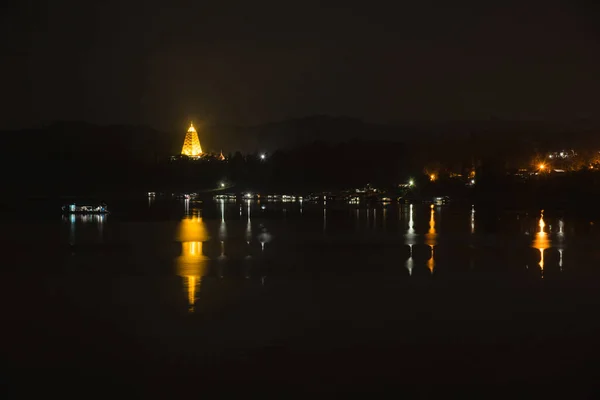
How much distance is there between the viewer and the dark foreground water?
8.89 meters

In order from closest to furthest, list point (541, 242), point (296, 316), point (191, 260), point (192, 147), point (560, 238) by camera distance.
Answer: point (296, 316) < point (191, 260) < point (541, 242) < point (560, 238) < point (192, 147)

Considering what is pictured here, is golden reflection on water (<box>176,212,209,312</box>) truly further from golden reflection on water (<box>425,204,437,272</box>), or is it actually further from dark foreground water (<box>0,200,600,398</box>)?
golden reflection on water (<box>425,204,437,272</box>)

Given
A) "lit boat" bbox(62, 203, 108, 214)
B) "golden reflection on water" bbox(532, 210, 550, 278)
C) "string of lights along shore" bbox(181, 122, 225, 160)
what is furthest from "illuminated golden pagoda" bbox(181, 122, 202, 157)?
"golden reflection on water" bbox(532, 210, 550, 278)

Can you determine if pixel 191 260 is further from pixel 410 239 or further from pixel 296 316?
pixel 410 239

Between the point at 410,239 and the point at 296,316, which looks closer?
the point at 296,316

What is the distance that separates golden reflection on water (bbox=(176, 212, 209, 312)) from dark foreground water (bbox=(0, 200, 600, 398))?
88 millimetres

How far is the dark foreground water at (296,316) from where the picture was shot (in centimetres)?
889

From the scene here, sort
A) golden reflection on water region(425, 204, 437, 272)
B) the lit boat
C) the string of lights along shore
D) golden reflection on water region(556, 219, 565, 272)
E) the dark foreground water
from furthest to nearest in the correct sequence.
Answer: the string of lights along shore
the lit boat
golden reflection on water region(556, 219, 565, 272)
golden reflection on water region(425, 204, 437, 272)
the dark foreground water

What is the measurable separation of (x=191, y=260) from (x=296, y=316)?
7.45 m

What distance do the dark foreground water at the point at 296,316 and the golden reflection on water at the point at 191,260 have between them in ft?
0.29

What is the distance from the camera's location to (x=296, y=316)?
39.5ft

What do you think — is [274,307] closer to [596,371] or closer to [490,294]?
[490,294]

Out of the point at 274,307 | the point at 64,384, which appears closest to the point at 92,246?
the point at 274,307

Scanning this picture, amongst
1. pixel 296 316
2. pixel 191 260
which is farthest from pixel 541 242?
pixel 296 316
